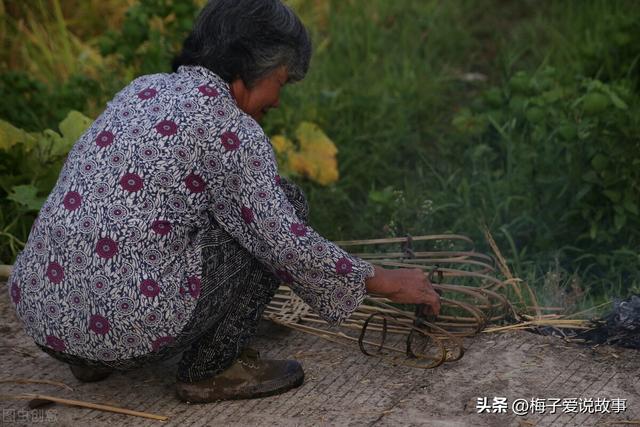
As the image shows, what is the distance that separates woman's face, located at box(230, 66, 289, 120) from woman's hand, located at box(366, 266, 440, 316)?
0.52 m

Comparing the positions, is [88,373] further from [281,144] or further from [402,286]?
[281,144]

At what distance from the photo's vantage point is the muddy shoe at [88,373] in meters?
2.85

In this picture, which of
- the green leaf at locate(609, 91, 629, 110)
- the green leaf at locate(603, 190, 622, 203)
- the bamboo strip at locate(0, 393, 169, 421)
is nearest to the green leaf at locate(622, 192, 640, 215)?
the green leaf at locate(603, 190, 622, 203)

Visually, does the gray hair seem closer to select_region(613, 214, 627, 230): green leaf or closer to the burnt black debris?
the burnt black debris

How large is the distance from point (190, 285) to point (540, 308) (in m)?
1.25

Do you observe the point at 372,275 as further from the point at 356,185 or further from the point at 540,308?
the point at 356,185

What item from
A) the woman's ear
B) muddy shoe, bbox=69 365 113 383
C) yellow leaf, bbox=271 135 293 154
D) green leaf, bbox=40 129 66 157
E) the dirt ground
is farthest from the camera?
yellow leaf, bbox=271 135 293 154

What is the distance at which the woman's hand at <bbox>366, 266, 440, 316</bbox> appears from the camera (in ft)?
8.46

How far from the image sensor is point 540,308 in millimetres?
3219

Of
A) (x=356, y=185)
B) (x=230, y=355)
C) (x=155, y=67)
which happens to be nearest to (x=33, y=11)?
(x=155, y=67)

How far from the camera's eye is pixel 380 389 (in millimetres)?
2855

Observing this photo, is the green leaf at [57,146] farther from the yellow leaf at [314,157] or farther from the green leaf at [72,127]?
the yellow leaf at [314,157]

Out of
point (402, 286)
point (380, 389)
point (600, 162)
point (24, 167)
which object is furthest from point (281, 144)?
point (402, 286)

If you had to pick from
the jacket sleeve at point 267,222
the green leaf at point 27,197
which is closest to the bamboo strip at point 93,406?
the jacket sleeve at point 267,222
